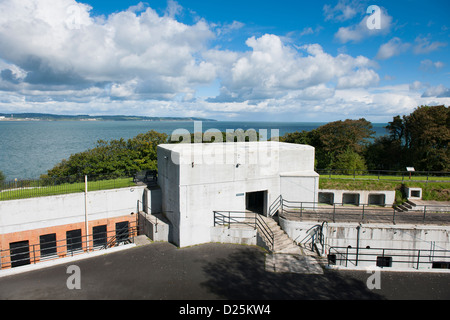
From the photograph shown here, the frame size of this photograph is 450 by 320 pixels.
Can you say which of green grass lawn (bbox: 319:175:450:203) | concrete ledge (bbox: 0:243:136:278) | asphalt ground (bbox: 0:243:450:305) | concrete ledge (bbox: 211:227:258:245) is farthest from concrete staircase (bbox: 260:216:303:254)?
concrete ledge (bbox: 0:243:136:278)

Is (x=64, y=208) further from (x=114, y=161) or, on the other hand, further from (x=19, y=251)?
(x=114, y=161)

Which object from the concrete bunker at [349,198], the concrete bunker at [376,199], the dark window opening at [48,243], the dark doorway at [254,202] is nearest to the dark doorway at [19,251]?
the dark window opening at [48,243]

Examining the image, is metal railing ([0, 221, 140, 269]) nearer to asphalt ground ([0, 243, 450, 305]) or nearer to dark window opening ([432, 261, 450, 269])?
asphalt ground ([0, 243, 450, 305])

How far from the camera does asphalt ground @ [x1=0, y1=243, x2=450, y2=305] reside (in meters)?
10.0

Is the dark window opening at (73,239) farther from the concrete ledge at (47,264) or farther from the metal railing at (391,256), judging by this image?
the metal railing at (391,256)

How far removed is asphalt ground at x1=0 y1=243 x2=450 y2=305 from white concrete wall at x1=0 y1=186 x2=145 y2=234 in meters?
4.55

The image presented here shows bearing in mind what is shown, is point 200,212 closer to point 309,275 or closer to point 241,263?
point 241,263

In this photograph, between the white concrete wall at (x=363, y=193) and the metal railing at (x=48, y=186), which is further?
the white concrete wall at (x=363, y=193)

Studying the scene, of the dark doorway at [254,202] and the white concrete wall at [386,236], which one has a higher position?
the dark doorway at [254,202]

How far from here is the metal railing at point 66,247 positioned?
1478 cm

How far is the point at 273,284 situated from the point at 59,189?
45.8ft

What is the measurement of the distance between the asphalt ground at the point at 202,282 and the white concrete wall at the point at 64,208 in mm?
4547
